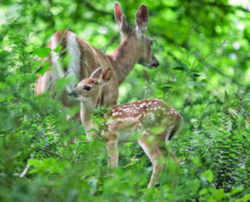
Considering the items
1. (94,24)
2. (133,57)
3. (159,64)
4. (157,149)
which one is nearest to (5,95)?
(157,149)

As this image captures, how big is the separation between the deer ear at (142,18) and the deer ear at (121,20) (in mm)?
187

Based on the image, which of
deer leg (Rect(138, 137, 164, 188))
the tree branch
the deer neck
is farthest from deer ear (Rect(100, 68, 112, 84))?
the tree branch

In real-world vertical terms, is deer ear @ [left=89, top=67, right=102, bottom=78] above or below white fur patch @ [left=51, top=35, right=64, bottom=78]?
below

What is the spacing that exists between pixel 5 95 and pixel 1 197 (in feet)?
3.09

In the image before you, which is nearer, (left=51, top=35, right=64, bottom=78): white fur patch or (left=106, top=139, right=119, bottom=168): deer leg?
(left=106, top=139, right=119, bottom=168): deer leg

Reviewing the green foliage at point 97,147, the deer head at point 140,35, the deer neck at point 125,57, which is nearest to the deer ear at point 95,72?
the green foliage at point 97,147

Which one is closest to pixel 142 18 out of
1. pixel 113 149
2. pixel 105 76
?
pixel 105 76

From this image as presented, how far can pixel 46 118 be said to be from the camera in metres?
3.36

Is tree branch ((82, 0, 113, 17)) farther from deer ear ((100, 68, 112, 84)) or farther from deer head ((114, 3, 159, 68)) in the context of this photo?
deer ear ((100, 68, 112, 84))

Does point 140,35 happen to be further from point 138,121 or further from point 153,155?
→ point 153,155

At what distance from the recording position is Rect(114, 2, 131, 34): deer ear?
259 inches

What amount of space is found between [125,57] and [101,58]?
1138 mm

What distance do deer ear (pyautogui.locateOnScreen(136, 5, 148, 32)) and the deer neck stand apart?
208mm

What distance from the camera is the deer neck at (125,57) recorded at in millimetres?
6309
